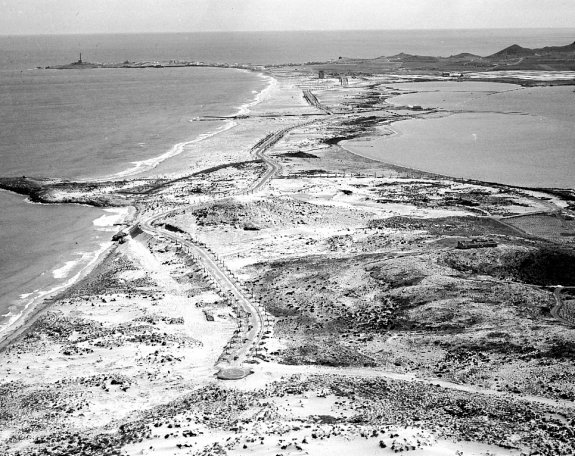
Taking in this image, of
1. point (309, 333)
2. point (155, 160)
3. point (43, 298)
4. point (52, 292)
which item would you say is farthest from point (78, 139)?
point (309, 333)

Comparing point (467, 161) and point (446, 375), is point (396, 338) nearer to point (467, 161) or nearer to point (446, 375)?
point (446, 375)

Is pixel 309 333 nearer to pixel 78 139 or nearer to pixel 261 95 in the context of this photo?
pixel 78 139

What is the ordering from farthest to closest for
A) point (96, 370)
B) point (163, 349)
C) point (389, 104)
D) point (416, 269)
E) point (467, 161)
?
point (389, 104) → point (467, 161) → point (416, 269) → point (163, 349) → point (96, 370)

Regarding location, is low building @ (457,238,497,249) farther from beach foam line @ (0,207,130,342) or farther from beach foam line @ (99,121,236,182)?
beach foam line @ (99,121,236,182)

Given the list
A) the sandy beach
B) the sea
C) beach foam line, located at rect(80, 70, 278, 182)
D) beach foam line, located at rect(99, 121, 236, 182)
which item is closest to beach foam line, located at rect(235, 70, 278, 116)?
beach foam line, located at rect(80, 70, 278, 182)

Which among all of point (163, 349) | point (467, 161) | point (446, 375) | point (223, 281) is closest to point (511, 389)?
point (446, 375)
